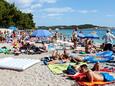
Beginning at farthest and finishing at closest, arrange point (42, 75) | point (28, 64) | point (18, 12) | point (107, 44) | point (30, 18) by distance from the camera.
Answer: point (30, 18), point (18, 12), point (107, 44), point (28, 64), point (42, 75)

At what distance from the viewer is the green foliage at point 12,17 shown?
57.7 metres

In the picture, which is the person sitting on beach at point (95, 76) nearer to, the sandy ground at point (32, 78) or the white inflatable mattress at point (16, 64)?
the sandy ground at point (32, 78)

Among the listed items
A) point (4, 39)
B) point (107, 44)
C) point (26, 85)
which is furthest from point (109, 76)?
point (4, 39)

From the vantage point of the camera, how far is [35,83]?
9.92 metres

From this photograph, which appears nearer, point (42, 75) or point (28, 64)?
point (42, 75)

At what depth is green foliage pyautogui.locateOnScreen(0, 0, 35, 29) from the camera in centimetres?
5767

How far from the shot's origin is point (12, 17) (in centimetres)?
6259

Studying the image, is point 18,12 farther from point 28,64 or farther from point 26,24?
point 28,64

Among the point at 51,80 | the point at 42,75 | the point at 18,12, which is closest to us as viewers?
the point at 51,80

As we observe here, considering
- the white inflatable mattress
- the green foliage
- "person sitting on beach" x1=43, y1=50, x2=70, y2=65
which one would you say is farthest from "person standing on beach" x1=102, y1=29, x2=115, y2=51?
the green foliage

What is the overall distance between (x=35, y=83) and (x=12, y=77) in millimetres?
1369

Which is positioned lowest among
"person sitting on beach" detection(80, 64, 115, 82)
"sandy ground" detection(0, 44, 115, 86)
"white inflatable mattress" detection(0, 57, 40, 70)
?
"sandy ground" detection(0, 44, 115, 86)

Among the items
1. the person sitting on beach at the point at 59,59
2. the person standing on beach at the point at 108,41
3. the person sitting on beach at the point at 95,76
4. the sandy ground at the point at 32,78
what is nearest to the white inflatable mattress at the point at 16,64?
the sandy ground at the point at 32,78

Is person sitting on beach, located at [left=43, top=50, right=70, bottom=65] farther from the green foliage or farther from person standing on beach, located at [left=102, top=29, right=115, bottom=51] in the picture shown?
the green foliage
